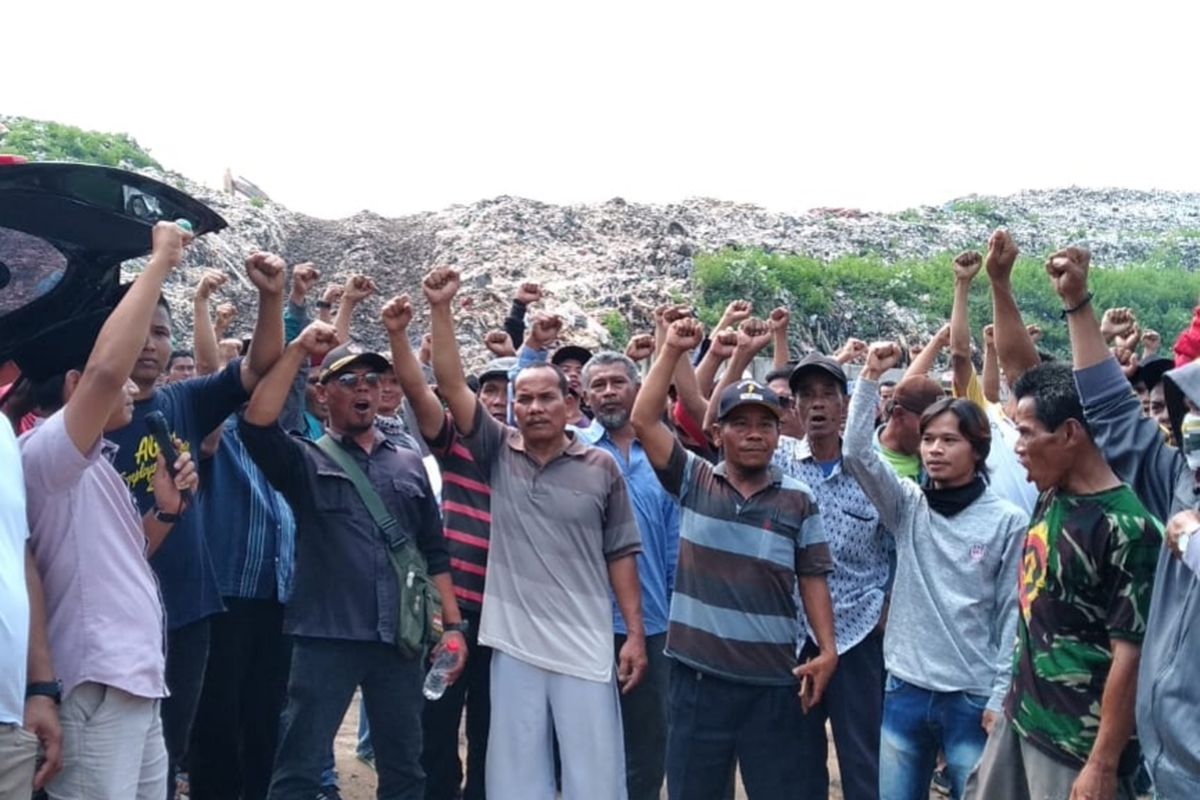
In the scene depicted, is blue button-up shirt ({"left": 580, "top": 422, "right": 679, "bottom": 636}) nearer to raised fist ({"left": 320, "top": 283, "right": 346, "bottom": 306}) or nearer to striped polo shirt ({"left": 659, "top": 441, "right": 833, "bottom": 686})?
striped polo shirt ({"left": 659, "top": 441, "right": 833, "bottom": 686})

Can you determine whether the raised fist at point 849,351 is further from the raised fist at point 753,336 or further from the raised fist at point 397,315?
the raised fist at point 397,315

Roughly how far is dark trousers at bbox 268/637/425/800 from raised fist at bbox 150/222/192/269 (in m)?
1.63

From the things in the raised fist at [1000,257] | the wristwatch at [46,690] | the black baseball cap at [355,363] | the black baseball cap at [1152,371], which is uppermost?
the raised fist at [1000,257]

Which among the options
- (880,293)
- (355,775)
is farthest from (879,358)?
(880,293)

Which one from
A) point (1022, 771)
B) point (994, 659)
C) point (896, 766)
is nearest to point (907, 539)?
point (994, 659)

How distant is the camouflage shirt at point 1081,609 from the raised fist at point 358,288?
2579 millimetres

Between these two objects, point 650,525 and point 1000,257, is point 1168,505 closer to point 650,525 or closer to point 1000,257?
point 1000,257

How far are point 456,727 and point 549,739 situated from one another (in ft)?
2.88

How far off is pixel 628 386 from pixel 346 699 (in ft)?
5.61

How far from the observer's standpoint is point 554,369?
4195mm

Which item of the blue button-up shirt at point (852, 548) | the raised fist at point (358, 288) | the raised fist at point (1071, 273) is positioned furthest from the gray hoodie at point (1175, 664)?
the raised fist at point (358, 288)

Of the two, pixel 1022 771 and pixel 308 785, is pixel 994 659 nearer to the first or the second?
pixel 1022 771

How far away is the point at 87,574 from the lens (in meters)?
2.99

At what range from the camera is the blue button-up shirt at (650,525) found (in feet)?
15.7
